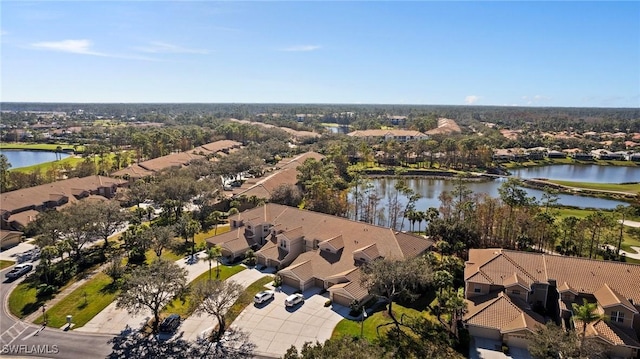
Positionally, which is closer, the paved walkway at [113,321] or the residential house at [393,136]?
the paved walkway at [113,321]

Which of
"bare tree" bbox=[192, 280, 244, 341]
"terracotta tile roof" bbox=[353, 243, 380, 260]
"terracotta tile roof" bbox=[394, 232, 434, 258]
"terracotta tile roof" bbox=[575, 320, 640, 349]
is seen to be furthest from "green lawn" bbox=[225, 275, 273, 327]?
"terracotta tile roof" bbox=[575, 320, 640, 349]

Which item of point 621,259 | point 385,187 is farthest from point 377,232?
point 385,187

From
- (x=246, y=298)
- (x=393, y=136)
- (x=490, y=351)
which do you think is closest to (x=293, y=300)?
(x=246, y=298)

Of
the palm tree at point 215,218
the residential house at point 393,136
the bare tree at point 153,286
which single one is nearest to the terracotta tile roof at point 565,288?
the bare tree at point 153,286

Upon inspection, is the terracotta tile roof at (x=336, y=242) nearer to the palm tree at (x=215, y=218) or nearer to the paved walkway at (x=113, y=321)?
the paved walkway at (x=113, y=321)

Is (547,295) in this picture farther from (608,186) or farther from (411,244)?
(608,186)

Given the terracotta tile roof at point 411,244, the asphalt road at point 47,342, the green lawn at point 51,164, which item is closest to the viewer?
the asphalt road at point 47,342
